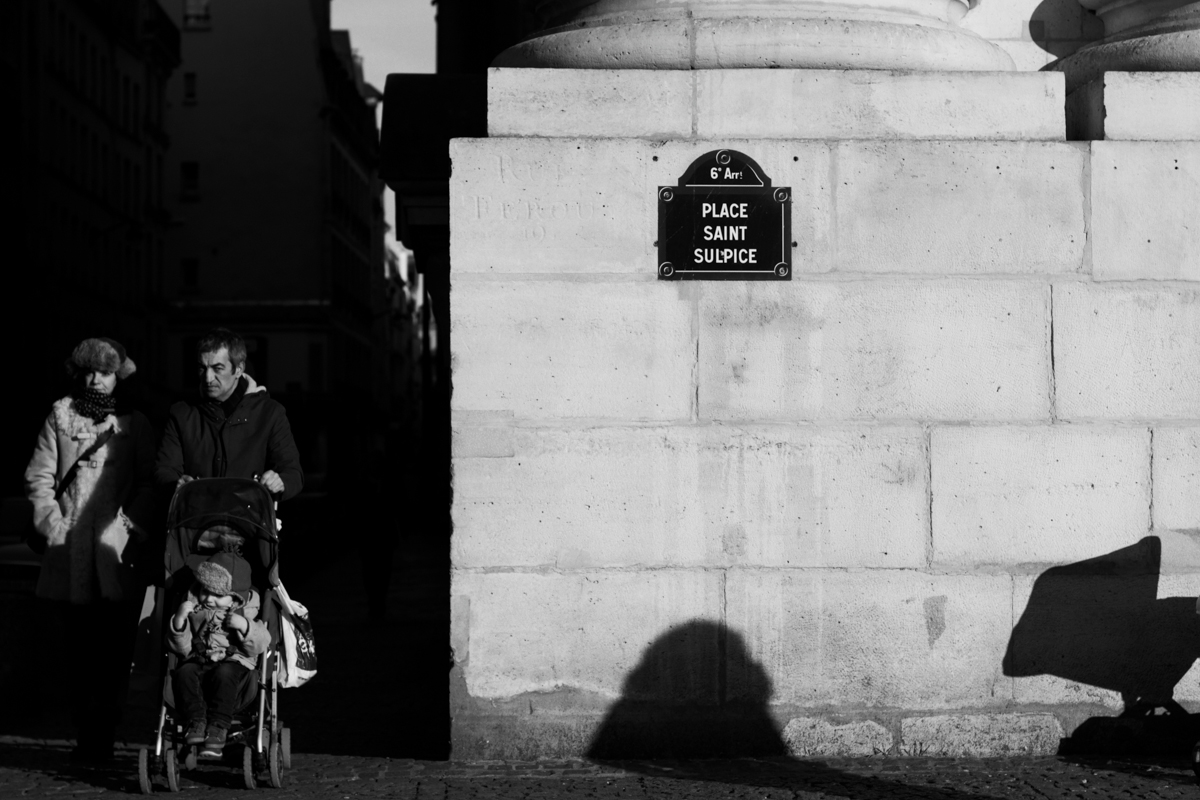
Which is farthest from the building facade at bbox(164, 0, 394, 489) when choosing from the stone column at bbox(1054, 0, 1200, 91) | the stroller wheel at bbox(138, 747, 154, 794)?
the stroller wheel at bbox(138, 747, 154, 794)

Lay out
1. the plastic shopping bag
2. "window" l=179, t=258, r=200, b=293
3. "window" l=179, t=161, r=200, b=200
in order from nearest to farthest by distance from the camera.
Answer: the plastic shopping bag → "window" l=179, t=258, r=200, b=293 → "window" l=179, t=161, r=200, b=200

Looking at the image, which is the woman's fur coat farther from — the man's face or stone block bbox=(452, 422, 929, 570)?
stone block bbox=(452, 422, 929, 570)

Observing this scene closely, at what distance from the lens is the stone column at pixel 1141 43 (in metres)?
8.36

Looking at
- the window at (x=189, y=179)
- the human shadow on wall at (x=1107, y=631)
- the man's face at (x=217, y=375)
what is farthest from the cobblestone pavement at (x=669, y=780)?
the window at (x=189, y=179)

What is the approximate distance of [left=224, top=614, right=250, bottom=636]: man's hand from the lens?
7.42m

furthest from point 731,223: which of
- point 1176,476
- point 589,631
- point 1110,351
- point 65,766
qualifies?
point 65,766

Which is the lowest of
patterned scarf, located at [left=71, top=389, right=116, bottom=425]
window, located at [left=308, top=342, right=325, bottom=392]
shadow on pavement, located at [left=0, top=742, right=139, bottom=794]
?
shadow on pavement, located at [left=0, top=742, right=139, bottom=794]

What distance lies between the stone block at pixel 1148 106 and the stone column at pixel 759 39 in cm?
63

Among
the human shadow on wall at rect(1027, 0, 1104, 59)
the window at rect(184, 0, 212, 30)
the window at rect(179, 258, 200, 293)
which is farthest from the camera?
the window at rect(184, 0, 212, 30)

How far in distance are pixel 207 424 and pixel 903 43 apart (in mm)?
3518

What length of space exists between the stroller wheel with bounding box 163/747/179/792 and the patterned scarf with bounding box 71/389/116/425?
168 centimetres

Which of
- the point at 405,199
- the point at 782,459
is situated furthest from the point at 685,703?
the point at 405,199

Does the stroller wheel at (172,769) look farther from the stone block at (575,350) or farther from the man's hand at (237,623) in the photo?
the stone block at (575,350)

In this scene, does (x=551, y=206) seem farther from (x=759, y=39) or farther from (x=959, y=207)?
(x=959, y=207)
